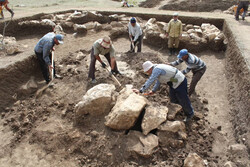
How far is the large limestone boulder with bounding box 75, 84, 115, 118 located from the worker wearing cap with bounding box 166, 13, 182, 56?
472 cm

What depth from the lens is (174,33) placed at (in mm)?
7930

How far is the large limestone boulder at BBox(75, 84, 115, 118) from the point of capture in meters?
4.50

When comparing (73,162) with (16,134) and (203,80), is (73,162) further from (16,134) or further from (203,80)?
(203,80)

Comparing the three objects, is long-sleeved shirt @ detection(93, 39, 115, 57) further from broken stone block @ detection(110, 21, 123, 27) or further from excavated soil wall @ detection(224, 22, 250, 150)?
broken stone block @ detection(110, 21, 123, 27)

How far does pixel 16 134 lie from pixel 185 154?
4.20m

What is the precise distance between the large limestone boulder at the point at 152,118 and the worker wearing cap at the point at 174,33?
4683 mm

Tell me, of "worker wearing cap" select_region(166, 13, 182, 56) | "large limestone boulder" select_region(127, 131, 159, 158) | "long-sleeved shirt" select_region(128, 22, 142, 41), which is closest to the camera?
"large limestone boulder" select_region(127, 131, 159, 158)

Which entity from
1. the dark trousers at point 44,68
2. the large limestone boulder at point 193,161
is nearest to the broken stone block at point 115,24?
the dark trousers at point 44,68

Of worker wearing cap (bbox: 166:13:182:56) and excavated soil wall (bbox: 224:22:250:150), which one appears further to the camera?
worker wearing cap (bbox: 166:13:182:56)

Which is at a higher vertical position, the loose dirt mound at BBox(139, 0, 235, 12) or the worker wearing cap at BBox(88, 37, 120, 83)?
the loose dirt mound at BBox(139, 0, 235, 12)

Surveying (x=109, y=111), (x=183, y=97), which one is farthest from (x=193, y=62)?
(x=109, y=111)

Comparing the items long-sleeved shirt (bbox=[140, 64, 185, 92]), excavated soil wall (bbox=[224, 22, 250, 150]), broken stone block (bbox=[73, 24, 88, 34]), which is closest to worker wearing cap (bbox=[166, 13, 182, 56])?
excavated soil wall (bbox=[224, 22, 250, 150])

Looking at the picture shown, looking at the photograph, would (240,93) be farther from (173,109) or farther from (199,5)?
(199,5)

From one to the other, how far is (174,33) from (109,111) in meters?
5.00
